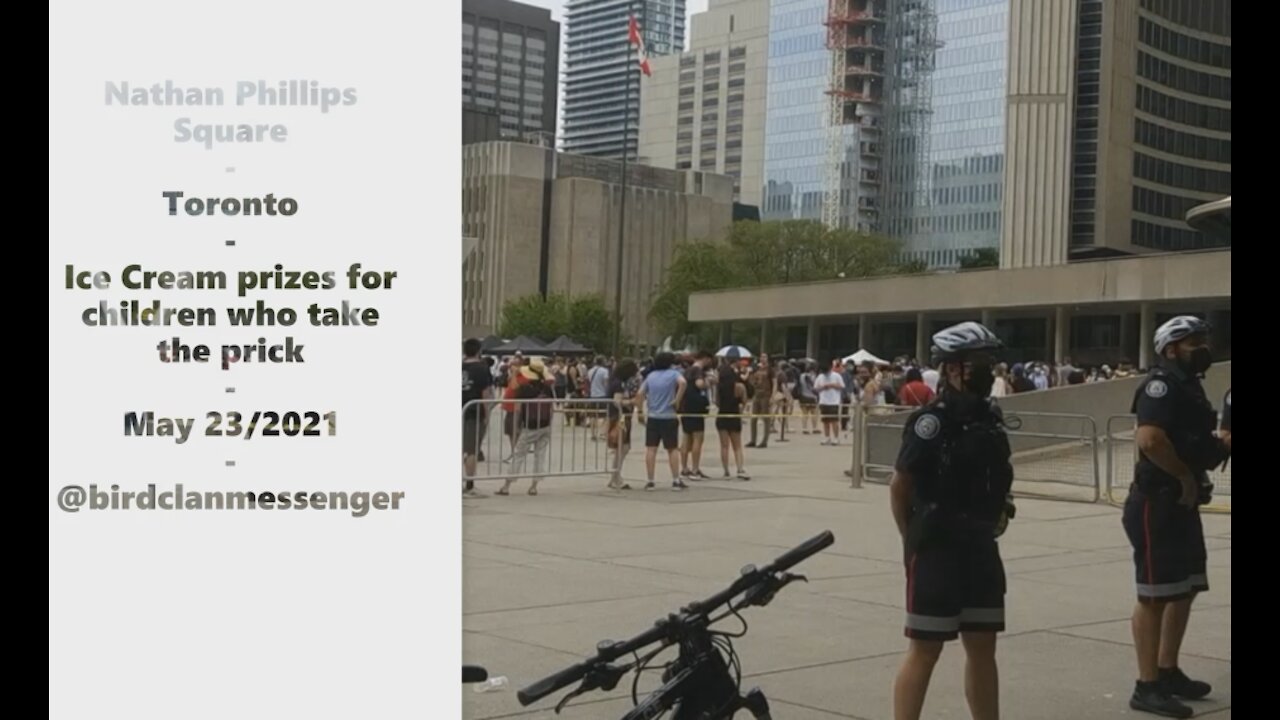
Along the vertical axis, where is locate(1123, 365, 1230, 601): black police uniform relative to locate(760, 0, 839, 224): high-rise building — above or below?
below

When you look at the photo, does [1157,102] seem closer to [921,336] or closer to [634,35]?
[634,35]

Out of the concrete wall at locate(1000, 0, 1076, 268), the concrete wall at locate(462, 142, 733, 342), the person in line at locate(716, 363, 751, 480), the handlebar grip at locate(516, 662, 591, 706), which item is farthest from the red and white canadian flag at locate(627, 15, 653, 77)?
the concrete wall at locate(1000, 0, 1076, 268)

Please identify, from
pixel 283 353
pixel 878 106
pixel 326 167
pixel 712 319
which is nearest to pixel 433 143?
pixel 326 167

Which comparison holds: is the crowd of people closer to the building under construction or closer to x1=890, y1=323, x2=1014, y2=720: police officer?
x1=890, y1=323, x2=1014, y2=720: police officer

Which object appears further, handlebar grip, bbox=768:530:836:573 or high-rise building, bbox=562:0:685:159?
high-rise building, bbox=562:0:685:159

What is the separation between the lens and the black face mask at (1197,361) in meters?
5.03

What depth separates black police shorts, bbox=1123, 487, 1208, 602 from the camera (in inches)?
203

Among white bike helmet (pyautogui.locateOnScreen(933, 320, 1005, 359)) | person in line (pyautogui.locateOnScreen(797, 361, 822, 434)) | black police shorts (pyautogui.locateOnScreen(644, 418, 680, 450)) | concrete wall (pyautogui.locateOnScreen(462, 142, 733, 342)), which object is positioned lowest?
person in line (pyautogui.locateOnScreen(797, 361, 822, 434))

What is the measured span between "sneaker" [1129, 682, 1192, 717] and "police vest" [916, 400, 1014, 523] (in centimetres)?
161

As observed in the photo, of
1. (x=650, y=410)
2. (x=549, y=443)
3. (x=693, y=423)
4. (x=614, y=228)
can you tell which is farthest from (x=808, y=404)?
(x=614, y=228)

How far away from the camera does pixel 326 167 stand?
265 centimetres

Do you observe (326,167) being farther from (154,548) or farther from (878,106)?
(878,106)

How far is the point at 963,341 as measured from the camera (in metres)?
4.05

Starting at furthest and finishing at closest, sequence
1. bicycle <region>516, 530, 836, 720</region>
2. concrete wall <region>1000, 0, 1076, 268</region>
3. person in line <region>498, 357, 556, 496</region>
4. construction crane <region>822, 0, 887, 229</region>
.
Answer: construction crane <region>822, 0, 887, 229</region> < concrete wall <region>1000, 0, 1076, 268</region> < person in line <region>498, 357, 556, 496</region> < bicycle <region>516, 530, 836, 720</region>
